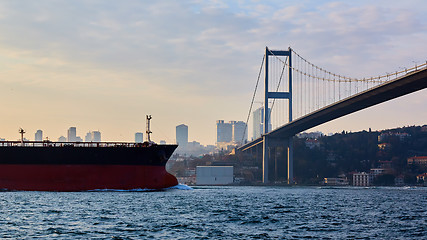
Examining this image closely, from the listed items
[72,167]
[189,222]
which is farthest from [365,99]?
[189,222]

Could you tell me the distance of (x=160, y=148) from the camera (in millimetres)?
48719

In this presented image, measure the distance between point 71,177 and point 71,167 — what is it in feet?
2.60

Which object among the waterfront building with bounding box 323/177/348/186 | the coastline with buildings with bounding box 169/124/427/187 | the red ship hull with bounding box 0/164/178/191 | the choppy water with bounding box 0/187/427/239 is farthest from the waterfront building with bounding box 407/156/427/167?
the choppy water with bounding box 0/187/427/239

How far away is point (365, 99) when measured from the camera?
65625 millimetres

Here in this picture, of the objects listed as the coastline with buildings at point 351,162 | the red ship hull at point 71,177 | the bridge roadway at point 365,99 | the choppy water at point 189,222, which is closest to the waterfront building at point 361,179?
the coastline with buildings at point 351,162

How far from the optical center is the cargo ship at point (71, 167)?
46.9 metres

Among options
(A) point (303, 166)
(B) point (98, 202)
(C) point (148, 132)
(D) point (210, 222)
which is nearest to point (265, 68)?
(A) point (303, 166)

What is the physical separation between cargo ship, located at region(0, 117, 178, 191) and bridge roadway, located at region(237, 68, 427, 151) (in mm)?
24702

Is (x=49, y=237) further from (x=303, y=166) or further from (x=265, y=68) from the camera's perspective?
(x=303, y=166)

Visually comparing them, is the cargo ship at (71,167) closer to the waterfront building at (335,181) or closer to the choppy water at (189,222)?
the choppy water at (189,222)

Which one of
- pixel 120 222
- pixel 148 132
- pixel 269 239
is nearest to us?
pixel 269 239

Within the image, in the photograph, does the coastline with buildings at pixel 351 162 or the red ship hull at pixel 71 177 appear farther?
the coastline with buildings at pixel 351 162

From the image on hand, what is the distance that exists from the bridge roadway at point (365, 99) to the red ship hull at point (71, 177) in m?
25.5

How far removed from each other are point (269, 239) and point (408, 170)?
14069 centimetres
